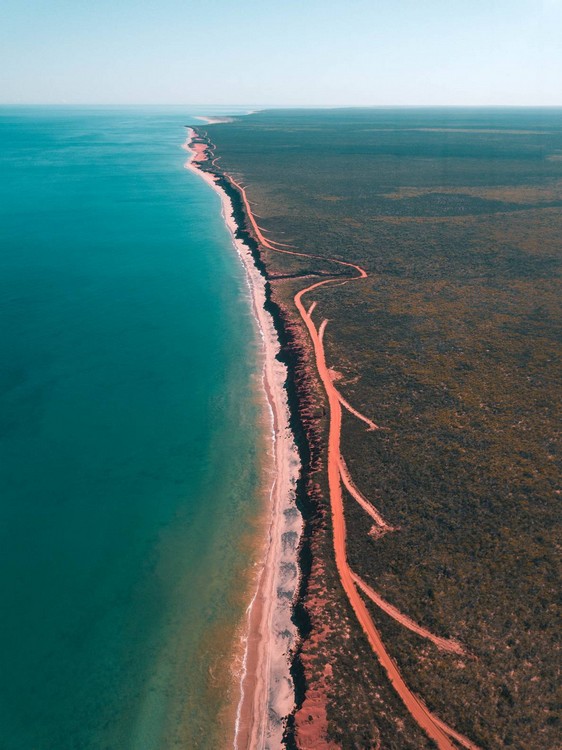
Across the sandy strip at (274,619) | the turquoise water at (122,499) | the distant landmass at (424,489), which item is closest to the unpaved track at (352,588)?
the distant landmass at (424,489)

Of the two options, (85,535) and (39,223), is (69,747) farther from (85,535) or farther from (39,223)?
(39,223)

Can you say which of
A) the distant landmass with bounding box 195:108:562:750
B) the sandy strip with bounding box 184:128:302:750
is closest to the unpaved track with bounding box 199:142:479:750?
the distant landmass with bounding box 195:108:562:750

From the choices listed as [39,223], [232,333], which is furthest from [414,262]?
[39,223]

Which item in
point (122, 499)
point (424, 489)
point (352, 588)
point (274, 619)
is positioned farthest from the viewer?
point (122, 499)

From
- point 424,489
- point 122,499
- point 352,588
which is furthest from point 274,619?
point 122,499

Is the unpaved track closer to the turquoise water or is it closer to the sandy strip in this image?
the sandy strip

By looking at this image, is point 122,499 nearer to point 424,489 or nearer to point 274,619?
point 274,619
